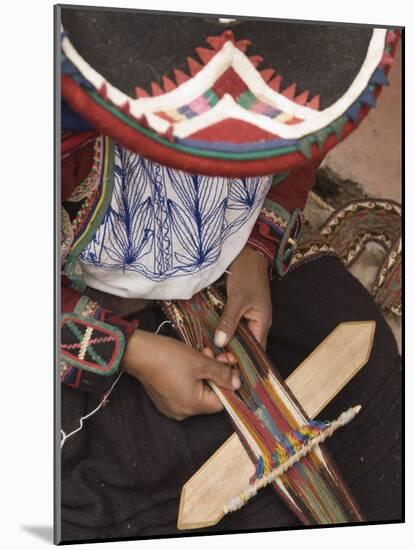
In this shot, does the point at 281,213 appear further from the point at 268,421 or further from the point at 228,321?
the point at 268,421

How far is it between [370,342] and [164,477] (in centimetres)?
45

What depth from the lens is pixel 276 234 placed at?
2078 millimetres

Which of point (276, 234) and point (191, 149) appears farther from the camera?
point (276, 234)

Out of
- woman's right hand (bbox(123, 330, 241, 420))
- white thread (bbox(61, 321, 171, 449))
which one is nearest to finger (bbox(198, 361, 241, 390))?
woman's right hand (bbox(123, 330, 241, 420))

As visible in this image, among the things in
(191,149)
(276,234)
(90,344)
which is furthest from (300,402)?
(191,149)

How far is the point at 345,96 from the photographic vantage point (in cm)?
177

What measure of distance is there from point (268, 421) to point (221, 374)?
12cm

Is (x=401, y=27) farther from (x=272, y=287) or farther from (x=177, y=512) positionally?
(x=177, y=512)

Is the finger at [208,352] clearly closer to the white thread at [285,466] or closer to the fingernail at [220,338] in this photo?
the fingernail at [220,338]

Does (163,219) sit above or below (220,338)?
above

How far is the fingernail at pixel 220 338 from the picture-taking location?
204 cm

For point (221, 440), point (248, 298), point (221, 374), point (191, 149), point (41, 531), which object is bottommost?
point (41, 531)

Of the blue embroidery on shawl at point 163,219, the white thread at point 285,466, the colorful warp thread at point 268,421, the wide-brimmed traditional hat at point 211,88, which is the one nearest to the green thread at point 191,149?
the wide-brimmed traditional hat at point 211,88

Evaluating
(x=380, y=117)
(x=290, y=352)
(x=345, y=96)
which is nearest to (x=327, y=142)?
(x=345, y=96)
